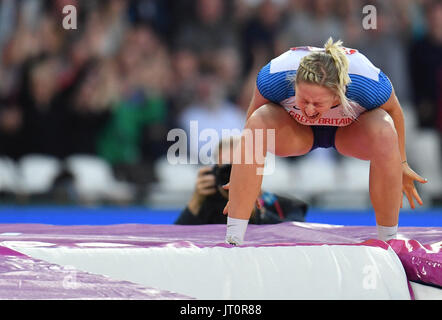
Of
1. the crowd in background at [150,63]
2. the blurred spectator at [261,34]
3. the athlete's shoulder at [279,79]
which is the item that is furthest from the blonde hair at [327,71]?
the blurred spectator at [261,34]

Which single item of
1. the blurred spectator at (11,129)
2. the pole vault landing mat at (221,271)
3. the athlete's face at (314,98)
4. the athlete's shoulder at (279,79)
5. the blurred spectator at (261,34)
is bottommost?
the pole vault landing mat at (221,271)

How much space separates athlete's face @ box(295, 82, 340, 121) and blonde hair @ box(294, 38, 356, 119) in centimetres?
1

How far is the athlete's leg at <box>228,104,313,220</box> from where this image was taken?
8.46 ft

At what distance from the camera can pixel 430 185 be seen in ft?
19.9

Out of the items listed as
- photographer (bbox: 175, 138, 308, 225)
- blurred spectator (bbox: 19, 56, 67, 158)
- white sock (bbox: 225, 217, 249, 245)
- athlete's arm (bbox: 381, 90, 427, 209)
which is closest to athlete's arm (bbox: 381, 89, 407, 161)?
athlete's arm (bbox: 381, 90, 427, 209)

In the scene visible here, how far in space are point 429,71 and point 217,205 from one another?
3.35 meters

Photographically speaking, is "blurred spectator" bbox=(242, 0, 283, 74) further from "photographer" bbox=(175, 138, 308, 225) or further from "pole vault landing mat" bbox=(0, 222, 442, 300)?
"pole vault landing mat" bbox=(0, 222, 442, 300)

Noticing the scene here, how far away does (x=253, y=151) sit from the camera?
258 centimetres

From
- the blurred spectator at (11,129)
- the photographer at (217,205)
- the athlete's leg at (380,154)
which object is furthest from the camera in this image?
the blurred spectator at (11,129)

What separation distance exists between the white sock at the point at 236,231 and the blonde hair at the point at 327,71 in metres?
0.53

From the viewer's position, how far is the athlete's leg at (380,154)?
2.56 meters

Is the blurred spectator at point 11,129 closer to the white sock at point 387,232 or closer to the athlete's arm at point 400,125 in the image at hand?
the athlete's arm at point 400,125

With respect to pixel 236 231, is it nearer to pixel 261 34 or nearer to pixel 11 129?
pixel 261 34
